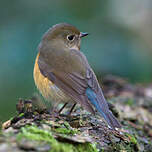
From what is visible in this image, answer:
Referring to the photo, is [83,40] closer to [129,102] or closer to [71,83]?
[129,102]

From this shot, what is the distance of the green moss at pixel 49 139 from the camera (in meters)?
2.56

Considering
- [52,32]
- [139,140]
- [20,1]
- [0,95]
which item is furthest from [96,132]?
[20,1]

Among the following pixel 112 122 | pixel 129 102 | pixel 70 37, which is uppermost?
pixel 70 37

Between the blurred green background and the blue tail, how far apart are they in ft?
7.06

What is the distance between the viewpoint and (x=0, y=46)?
25.7ft

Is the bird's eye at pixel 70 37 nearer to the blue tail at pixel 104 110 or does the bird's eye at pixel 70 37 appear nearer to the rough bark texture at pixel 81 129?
the rough bark texture at pixel 81 129

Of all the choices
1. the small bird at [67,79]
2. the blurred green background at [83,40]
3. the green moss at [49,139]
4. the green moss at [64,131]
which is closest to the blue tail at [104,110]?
the small bird at [67,79]

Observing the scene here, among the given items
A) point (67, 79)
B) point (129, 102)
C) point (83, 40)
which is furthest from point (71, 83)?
point (83, 40)

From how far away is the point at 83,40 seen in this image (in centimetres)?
866

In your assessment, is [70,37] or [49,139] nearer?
[49,139]

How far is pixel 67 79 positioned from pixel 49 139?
167 centimetres

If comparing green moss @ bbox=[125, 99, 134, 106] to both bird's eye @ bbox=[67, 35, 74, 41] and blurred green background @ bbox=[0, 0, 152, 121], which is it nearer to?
bird's eye @ bbox=[67, 35, 74, 41]

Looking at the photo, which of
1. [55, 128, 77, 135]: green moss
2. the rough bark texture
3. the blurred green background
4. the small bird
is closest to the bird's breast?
the small bird

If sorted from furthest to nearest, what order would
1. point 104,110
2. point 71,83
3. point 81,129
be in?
1. point 71,83
2. point 104,110
3. point 81,129
